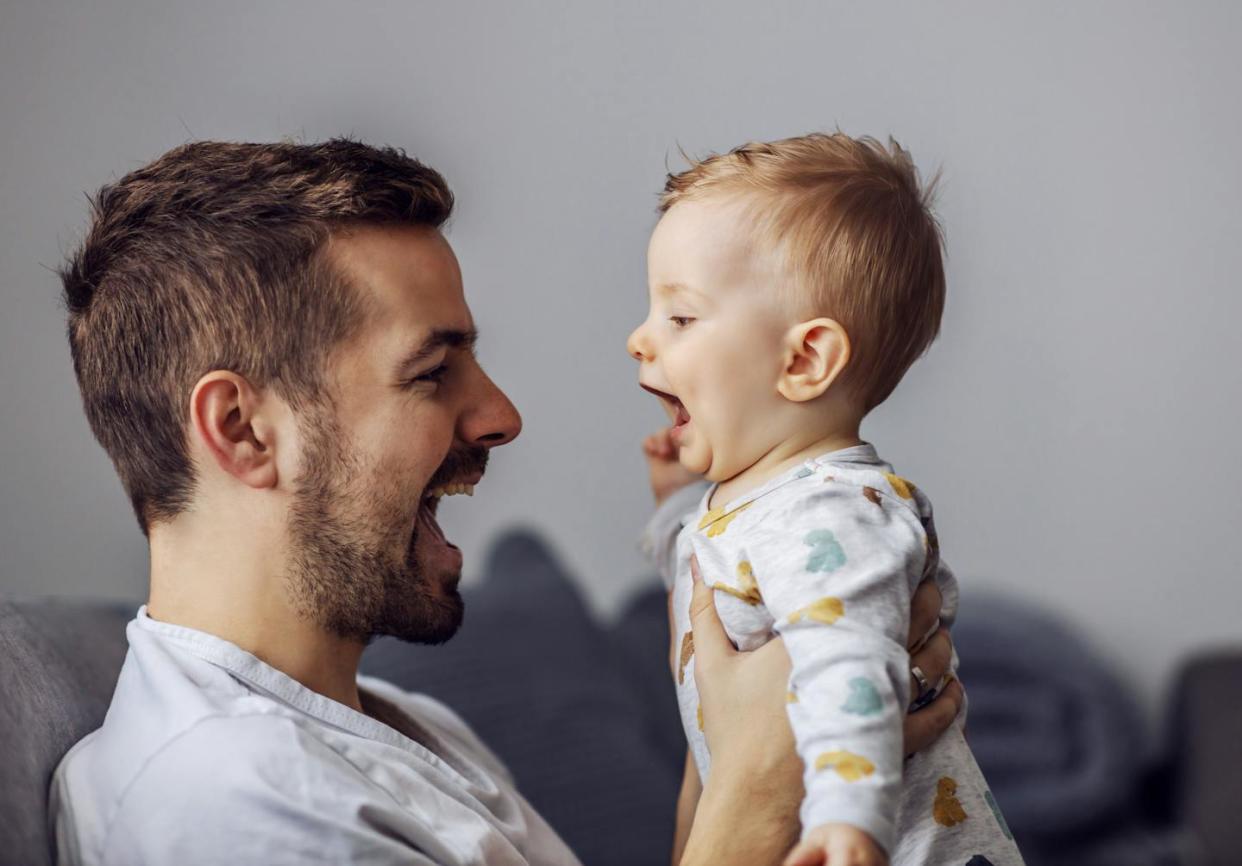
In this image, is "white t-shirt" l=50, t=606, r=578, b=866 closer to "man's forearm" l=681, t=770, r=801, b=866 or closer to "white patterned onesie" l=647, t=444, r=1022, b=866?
"man's forearm" l=681, t=770, r=801, b=866

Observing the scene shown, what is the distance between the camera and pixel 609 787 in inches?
81.3

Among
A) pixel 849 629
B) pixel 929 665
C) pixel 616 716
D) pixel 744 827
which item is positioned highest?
pixel 849 629

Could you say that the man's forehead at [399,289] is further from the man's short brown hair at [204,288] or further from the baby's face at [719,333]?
the baby's face at [719,333]

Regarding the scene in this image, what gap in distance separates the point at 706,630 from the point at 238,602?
0.47 meters

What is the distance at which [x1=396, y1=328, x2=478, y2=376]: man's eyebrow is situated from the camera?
4.30 ft

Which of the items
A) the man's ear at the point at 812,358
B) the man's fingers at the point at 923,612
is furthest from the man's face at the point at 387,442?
the man's fingers at the point at 923,612

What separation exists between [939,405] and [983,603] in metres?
0.47

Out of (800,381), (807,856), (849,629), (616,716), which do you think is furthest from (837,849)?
(616,716)

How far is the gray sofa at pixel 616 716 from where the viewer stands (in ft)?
4.32

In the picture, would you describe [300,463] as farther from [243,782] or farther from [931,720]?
[931,720]

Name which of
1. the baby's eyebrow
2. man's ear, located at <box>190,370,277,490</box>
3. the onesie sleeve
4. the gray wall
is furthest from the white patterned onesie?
the gray wall

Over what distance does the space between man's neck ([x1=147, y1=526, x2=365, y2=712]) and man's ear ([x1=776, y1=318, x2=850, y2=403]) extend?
0.55 m

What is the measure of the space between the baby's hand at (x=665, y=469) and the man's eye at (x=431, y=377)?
29 cm

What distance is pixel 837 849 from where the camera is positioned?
0.91 meters
